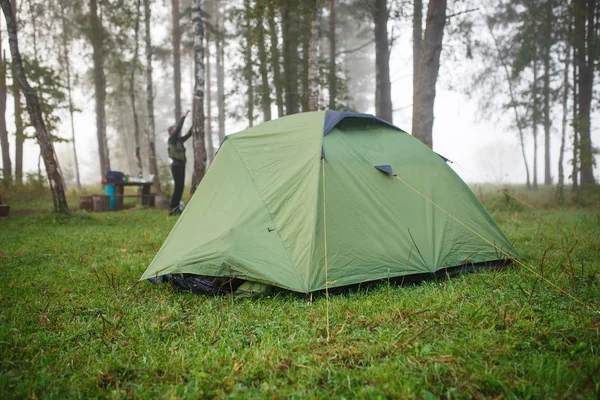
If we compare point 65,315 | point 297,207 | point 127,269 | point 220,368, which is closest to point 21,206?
point 127,269

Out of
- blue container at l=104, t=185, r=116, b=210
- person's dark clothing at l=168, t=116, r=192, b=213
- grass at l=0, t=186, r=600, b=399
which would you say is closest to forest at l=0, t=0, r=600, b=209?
person's dark clothing at l=168, t=116, r=192, b=213

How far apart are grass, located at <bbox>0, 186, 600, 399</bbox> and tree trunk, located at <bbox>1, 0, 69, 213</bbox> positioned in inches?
177

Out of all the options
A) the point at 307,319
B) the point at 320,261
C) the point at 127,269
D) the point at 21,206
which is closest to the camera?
the point at 307,319

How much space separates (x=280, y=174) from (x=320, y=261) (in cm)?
105

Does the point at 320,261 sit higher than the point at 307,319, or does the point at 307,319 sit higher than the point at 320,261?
the point at 320,261

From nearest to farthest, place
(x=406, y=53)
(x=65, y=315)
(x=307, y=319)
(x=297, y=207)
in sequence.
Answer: (x=307, y=319)
(x=65, y=315)
(x=297, y=207)
(x=406, y=53)

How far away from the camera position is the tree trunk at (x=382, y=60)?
1224 cm

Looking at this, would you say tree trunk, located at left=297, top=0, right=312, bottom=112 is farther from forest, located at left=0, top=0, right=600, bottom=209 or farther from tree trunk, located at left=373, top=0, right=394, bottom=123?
tree trunk, located at left=373, top=0, right=394, bottom=123

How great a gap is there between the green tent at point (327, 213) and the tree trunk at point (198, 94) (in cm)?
542

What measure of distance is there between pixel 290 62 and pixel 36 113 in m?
7.67

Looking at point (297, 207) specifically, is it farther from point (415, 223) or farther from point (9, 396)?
point (9, 396)

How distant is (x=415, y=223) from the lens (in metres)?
3.86

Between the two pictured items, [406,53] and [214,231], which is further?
[406,53]

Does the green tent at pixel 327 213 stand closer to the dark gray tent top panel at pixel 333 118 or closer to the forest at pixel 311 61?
the dark gray tent top panel at pixel 333 118
